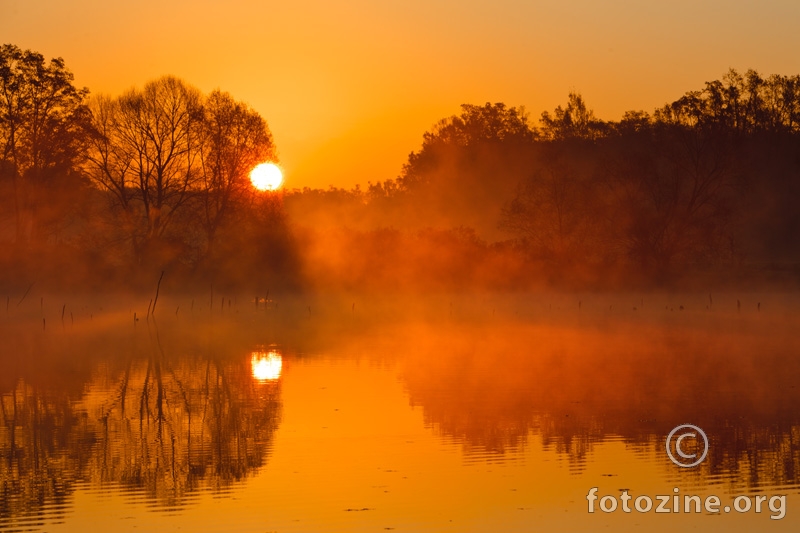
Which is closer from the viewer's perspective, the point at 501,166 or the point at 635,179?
the point at 635,179

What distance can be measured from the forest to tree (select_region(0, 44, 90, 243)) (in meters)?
0.07

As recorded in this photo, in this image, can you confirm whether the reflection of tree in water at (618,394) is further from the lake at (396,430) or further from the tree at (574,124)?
the tree at (574,124)

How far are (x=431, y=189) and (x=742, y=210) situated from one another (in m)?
37.9

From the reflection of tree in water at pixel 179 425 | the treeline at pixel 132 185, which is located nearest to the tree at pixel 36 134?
the treeline at pixel 132 185

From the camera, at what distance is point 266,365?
97.6 feet

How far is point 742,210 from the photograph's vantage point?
7319cm

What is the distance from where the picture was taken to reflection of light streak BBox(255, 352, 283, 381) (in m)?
27.2

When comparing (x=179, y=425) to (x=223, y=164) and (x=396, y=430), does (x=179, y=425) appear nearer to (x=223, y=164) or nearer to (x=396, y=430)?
(x=396, y=430)

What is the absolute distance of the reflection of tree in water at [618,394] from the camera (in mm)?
17234

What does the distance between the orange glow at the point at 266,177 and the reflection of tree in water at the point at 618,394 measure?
29.5 m

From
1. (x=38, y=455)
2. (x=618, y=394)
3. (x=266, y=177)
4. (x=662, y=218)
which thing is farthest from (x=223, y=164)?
(x=38, y=455)

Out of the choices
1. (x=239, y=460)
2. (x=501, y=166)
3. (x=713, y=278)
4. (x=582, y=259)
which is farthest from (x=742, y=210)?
(x=239, y=460)

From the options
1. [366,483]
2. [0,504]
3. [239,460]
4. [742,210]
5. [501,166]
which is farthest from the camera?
[501,166]

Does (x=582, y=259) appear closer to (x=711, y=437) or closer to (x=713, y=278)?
(x=713, y=278)
